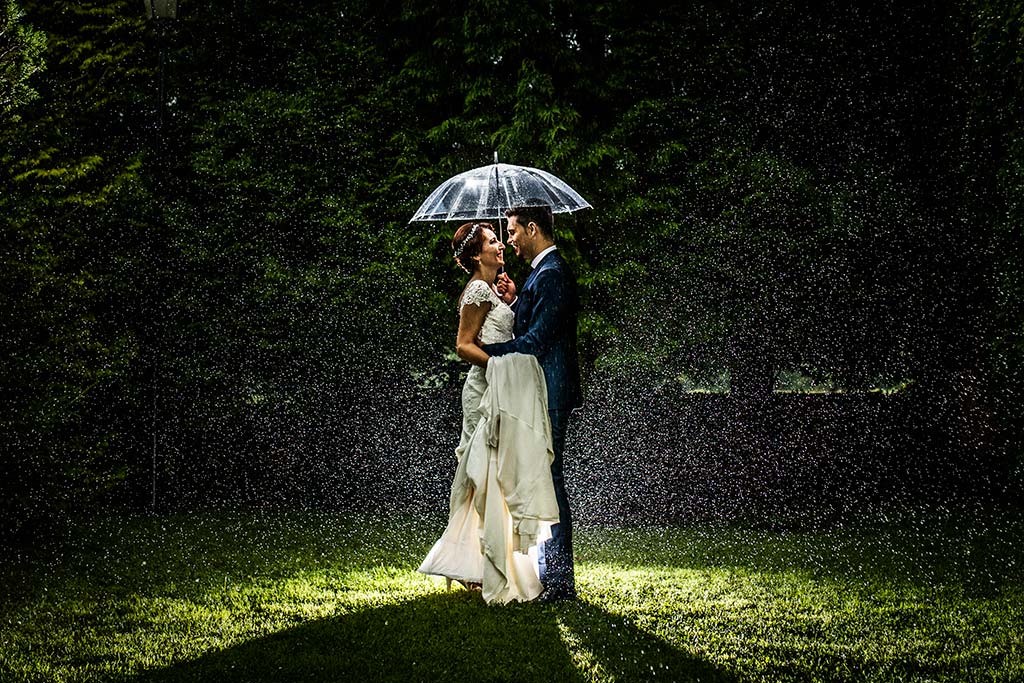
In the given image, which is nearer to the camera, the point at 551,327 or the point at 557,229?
the point at 551,327

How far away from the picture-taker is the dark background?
390 inches

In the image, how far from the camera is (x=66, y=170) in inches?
354

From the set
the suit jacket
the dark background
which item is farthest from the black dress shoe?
the dark background

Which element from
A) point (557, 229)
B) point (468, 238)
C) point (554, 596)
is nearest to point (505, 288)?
point (468, 238)

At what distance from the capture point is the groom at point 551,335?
5.22 metres

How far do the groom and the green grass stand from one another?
0.32m

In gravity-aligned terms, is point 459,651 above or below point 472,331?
below

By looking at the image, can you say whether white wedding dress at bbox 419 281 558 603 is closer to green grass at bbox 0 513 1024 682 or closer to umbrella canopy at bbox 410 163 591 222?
green grass at bbox 0 513 1024 682

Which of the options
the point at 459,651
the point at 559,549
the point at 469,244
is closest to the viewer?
the point at 459,651

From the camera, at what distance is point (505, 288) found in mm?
5637

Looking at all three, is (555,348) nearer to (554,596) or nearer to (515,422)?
(515,422)

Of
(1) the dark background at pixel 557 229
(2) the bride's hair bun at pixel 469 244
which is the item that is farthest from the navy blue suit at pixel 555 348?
(1) the dark background at pixel 557 229

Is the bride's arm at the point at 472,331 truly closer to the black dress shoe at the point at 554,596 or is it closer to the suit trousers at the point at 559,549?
the suit trousers at the point at 559,549

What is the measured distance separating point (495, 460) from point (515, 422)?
28 cm
